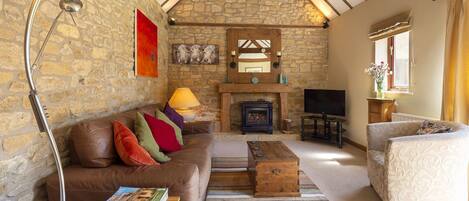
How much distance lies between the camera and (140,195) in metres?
1.57

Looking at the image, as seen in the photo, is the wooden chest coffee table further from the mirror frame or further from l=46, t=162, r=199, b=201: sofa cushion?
the mirror frame

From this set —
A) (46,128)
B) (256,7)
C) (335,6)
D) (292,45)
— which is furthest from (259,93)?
(46,128)

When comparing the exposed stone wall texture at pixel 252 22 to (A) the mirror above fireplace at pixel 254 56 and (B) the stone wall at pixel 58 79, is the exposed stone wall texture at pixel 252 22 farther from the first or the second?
(B) the stone wall at pixel 58 79

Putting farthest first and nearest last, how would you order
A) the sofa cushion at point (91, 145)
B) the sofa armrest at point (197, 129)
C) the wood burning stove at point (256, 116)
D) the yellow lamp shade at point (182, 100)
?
1. the wood burning stove at point (256, 116)
2. the yellow lamp shade at point (182, 100)
3. the sofa armrest at point (197, 129)
4. the sofa cushion at point (91, 145)

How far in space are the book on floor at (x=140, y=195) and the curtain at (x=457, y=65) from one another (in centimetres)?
304

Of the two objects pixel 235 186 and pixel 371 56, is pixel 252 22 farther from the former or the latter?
pixel 235 186

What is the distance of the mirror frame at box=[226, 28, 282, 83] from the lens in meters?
6.28

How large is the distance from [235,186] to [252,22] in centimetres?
421

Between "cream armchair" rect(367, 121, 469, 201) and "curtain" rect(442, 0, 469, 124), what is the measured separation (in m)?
0.42

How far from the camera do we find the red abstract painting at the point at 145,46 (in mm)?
3972

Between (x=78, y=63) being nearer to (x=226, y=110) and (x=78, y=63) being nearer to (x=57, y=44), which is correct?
(x=57, y=44)

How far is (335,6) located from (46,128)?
19.3 feet

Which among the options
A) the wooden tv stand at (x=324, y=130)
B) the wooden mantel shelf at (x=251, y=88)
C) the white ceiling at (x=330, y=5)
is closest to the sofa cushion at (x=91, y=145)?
the white ceiling at (x=330, y=5)

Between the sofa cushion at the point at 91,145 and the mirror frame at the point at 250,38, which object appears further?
the mirror frame at the point at 250,38
